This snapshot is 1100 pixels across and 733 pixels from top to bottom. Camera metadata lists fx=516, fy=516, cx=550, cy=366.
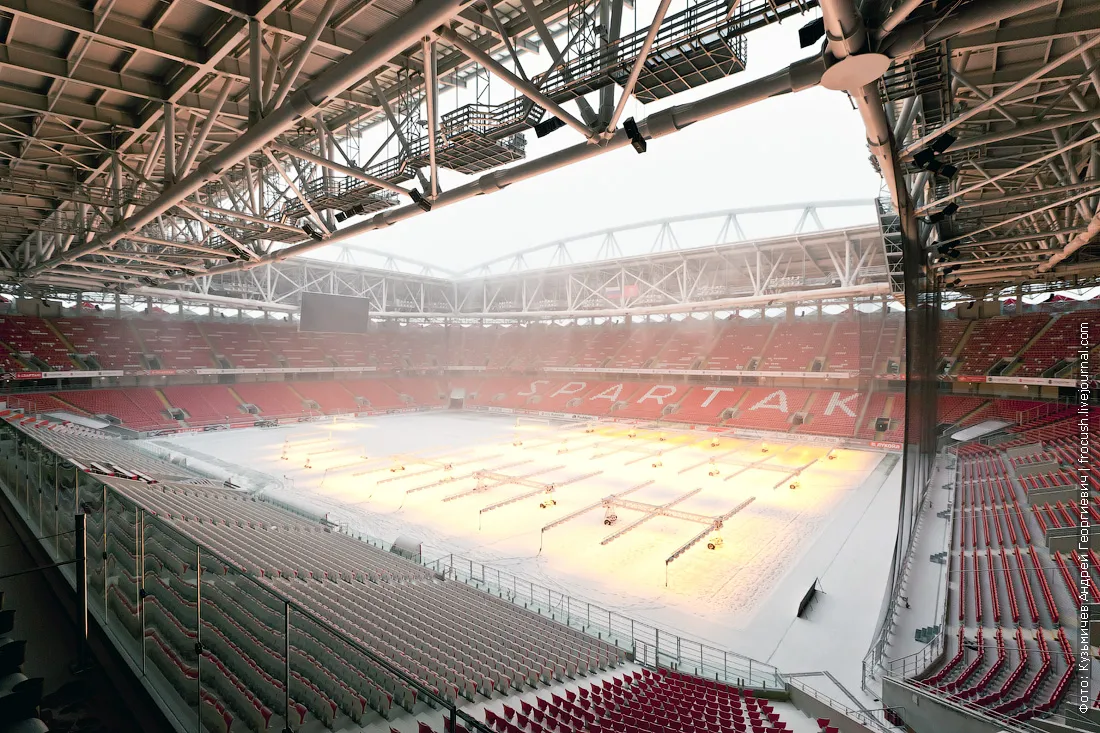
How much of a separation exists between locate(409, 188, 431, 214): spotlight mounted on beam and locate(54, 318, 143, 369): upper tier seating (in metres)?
35.5

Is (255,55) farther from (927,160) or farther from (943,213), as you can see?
(943,213)

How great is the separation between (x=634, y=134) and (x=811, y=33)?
6.88 ft

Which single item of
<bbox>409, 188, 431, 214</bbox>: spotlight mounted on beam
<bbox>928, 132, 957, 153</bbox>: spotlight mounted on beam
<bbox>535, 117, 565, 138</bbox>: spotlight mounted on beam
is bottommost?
<bbox>409, 188, 431, 214</bbox>: spotlight mounted on beam

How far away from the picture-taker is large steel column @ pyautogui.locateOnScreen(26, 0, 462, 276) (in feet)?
15.2

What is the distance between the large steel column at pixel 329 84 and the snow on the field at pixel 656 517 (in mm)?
9773

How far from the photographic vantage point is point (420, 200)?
8953mm

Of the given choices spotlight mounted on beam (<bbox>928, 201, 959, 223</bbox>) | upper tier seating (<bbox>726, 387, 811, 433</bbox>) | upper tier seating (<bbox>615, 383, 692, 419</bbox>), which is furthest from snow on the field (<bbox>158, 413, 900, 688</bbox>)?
spotlight mounted on beam (<bbox>928, 201, 959, 223</bbox>)

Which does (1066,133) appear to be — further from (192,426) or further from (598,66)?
(192,426)

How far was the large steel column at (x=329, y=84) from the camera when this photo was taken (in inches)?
182

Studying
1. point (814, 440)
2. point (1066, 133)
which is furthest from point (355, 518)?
point (814, 440)

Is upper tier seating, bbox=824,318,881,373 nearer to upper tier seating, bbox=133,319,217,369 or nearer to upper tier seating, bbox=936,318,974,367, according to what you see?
upper tier seating, bbox=936,318,974,367

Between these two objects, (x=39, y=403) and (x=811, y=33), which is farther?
(x=39, y=403)

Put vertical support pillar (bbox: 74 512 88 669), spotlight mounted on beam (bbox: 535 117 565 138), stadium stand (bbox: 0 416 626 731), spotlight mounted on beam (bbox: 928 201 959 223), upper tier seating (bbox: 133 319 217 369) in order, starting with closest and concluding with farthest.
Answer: stadium stand (bbox: 0 416 626 731) < vertical support pillar (bbox: 74 512 88 669) < spotlight mounted on beam (bbox: 535 117 565 138) < spotlight mounted on beam (bbox: 928 201 959 223) < upper tier seating (bbox: 133 319 217 369)

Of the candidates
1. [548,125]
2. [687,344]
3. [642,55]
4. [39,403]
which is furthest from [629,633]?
[687,344]
